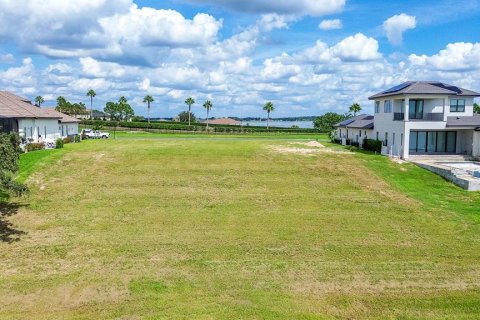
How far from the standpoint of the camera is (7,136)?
19922 millimetres

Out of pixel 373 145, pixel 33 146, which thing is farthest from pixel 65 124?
pixel 373 145

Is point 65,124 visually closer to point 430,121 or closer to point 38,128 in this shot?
point 38,128

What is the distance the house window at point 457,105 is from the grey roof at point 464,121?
104 cm

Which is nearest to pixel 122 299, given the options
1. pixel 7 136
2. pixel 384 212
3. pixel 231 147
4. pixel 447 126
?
pixel 7 136

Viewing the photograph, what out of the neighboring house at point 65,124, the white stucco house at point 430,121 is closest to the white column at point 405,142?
the white stucco house at point 430,121

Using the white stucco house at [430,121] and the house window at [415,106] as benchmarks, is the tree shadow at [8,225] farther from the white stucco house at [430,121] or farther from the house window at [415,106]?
the house window at [415,106]

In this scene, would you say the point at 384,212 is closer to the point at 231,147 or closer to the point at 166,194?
the point at 166,194

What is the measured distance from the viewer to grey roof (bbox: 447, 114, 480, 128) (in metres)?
38.9

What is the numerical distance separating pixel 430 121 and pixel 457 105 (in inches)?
185

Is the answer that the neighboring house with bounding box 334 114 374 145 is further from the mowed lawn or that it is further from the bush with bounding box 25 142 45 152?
the bush with bounding box 25 142 45 152

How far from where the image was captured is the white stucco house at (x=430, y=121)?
38.9 m

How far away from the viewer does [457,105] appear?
41562mm

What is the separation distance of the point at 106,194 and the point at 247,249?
12.0 metres

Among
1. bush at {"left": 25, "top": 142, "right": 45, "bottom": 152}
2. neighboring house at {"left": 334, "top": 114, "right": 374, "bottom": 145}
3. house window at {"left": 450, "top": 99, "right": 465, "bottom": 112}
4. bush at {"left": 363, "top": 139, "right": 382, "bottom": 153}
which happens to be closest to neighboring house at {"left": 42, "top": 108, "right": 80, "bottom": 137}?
bush at {"left": 25, "top": 142, "right": 45, "bottom": 152}
